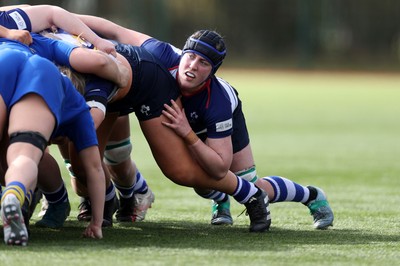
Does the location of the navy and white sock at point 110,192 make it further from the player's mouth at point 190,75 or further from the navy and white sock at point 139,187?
the player's mouth at point 190,75

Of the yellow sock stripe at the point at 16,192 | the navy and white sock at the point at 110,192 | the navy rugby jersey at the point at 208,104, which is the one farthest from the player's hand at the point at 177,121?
the yellow sock stripe at the point at 16,192

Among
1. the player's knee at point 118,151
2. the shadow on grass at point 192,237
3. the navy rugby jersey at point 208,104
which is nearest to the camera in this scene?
the shadow on grass at point 192,237

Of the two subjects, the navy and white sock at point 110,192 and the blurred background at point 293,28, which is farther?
the blurred background at point 293,28

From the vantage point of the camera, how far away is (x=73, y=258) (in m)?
4.64

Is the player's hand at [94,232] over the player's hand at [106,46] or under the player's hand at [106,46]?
under

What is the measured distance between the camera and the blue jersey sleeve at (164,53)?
6.32 metres

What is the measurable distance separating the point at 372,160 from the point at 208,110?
17.8ft

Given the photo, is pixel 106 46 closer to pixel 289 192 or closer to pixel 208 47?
pixel 208 47

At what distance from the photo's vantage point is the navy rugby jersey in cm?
598

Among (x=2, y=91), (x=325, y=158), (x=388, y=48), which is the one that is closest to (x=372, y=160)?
(x=325, y=158)

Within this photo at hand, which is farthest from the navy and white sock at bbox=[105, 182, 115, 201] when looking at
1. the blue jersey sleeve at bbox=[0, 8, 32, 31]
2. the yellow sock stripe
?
the yellow sock stripe

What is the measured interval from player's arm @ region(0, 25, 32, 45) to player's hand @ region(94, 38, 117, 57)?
490mm

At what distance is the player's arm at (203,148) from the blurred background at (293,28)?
23871 millimetres

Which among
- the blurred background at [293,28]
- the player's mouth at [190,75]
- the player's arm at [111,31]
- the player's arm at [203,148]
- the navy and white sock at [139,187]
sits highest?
the player's mouth at [190,75]
